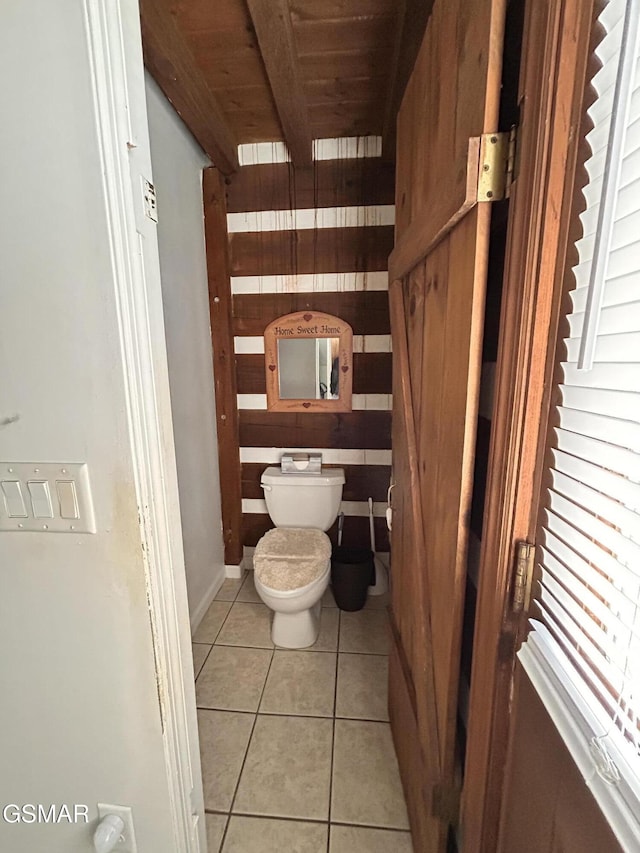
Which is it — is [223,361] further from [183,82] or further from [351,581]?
[351,581]

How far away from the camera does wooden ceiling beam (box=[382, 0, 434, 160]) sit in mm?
1266

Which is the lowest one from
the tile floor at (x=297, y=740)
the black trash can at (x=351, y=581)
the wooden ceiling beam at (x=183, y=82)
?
the tile floor at (x=297, y=740)

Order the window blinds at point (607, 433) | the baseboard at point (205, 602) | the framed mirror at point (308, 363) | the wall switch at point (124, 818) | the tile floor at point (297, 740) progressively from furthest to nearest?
the framed mirror at point (308, 363)
the baseboard at point (205, 602)
the tile floor at point (297, 740)
the wall switch at point (124, 818)
the window blinds at point (607, 433)

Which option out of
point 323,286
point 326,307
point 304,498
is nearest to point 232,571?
point 304,498

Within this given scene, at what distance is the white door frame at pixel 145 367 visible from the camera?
0.65m

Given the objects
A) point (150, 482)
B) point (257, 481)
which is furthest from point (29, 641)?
point (257, 481)

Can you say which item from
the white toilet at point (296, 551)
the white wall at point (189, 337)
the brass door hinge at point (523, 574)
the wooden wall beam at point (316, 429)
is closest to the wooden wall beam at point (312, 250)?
the white wall at point (189, 337)

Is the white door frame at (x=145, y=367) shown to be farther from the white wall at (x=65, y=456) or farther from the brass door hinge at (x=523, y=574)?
the brass door hinge at (x=523, y=574)

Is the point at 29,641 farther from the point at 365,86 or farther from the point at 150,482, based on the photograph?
the point at 365,86

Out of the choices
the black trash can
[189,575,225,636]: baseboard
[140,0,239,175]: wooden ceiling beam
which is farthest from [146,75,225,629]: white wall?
the black trash can

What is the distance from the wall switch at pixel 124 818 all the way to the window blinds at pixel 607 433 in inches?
40.3

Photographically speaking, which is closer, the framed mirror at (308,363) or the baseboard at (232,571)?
the framed mirror at (308,363)

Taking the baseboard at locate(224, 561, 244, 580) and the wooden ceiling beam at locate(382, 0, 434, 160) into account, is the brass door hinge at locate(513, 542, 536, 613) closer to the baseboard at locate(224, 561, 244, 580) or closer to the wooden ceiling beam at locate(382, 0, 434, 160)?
the wooden ceiling beam at locate(382, 0, 434, 160)

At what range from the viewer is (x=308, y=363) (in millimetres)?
2303
